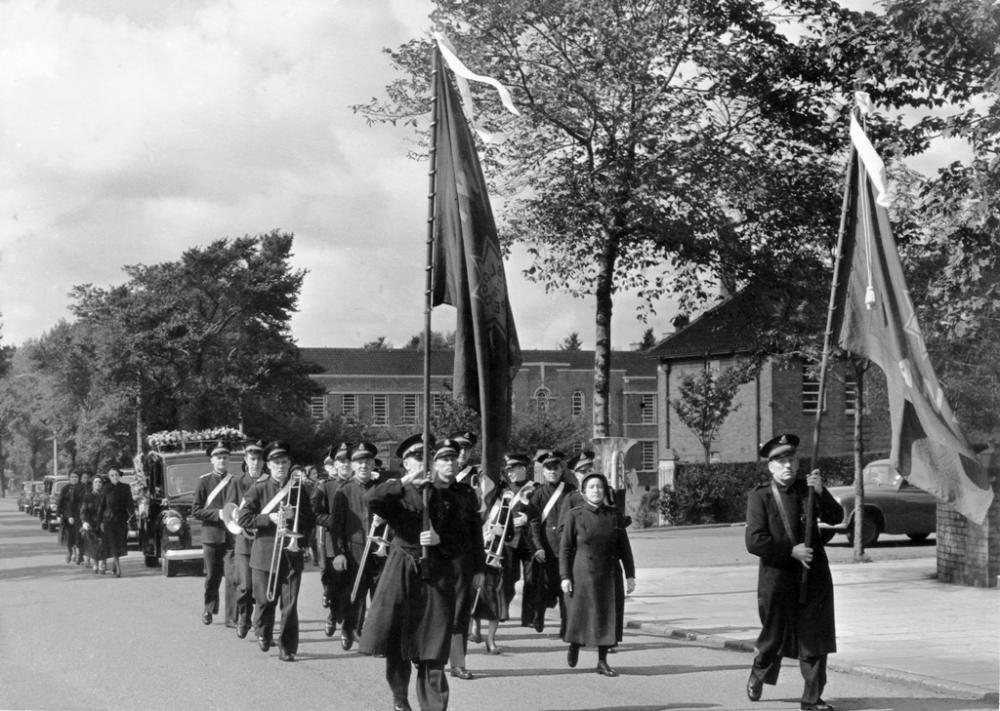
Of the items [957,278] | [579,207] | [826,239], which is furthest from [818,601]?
[826,239]

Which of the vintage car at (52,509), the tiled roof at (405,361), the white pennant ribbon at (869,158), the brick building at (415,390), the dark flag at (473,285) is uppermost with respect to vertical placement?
the tiled roof at (405,361)

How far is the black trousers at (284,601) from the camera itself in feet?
41.8

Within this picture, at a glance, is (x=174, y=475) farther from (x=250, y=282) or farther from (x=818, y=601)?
(x=250, y=282)

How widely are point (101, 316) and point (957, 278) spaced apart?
50672 millimetres

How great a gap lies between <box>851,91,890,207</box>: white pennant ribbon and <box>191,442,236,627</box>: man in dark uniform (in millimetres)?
8017

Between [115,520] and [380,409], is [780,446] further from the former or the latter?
[380,409]

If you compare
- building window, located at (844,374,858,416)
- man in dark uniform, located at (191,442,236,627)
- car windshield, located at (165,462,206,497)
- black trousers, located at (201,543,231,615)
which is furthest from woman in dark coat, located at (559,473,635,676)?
car windshield, located at (165,462,206,497)

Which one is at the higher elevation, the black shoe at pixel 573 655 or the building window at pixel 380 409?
Result: the building window at pixel 380 409

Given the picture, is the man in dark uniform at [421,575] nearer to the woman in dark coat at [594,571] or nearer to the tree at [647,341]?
the woman in dark coat at [594,571]

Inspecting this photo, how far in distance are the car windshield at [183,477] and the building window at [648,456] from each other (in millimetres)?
56485

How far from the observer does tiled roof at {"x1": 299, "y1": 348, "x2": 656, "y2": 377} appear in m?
95.6

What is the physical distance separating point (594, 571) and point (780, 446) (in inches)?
89.3

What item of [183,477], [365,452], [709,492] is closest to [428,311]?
[365,452]

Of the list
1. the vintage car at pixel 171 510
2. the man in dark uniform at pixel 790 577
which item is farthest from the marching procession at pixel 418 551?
the vintage car at pixel 171 510
